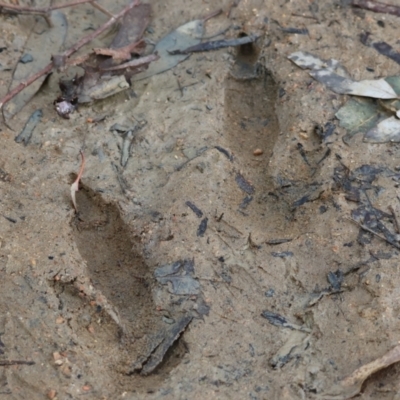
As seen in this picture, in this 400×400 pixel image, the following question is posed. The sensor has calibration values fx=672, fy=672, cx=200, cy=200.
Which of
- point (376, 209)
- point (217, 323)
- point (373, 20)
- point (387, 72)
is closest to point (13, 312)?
point (217, 323)

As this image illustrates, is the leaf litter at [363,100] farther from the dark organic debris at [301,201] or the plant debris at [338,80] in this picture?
the dark organic debris at [301,201]

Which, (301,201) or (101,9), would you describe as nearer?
(301,201)

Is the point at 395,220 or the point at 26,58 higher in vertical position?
the point at 26,58

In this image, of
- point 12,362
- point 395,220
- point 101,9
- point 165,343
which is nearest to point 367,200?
point 395,220

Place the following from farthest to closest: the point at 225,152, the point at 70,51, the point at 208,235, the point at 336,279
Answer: the point at 70,51, the point at 225,152, the point at 208,235, the point at 336,279

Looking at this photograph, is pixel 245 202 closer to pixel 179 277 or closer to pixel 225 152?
pixel 225 152

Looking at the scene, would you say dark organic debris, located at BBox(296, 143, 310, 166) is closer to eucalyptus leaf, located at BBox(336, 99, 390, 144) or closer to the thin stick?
eucalyptus leaf, located at BBox(336, 99, 390, 144)

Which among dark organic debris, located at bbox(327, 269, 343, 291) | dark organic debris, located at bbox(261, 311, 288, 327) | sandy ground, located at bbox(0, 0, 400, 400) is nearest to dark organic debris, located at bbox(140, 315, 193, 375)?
sandy ground, located at bbox(0, 0, 400, 400)
